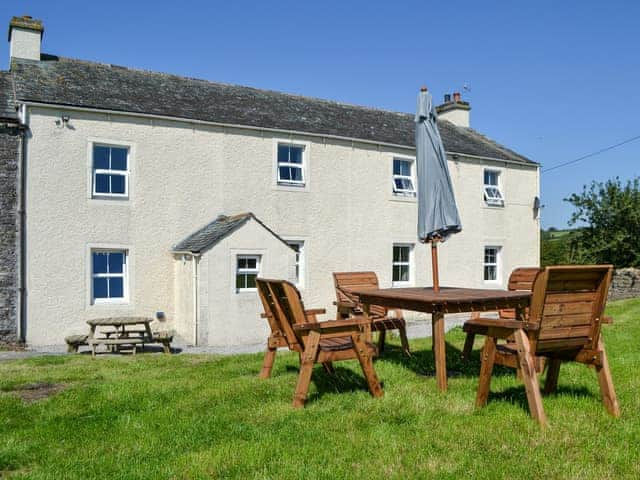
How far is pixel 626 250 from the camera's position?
2425cm

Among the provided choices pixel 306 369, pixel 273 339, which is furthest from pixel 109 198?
pixel 306 369

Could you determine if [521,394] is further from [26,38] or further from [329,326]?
[26,38]

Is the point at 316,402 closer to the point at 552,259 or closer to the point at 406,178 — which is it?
the point at 406,178

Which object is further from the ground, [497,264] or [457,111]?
[457,111]

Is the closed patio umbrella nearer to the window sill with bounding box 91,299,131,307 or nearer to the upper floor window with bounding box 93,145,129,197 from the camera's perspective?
the window sill with bounding box 91,299,131,307

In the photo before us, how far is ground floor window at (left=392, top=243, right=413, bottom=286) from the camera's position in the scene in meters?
16.7

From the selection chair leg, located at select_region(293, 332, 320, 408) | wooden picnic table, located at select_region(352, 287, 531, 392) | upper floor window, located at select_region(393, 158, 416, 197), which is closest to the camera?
chair leg, located at select_region(293, 332, 320, 408)

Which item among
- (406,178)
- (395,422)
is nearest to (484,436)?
(395,422)

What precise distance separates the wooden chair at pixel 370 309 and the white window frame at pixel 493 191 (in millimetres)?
9816

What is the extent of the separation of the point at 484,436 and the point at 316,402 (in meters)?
1.73

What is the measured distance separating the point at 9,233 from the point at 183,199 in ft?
11.9

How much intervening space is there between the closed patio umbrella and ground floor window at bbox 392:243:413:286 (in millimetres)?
9077

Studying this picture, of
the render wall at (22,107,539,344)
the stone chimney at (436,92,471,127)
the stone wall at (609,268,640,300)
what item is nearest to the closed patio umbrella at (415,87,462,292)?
the render wall at (22,107,539,344)

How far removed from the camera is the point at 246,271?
12.5 meters
